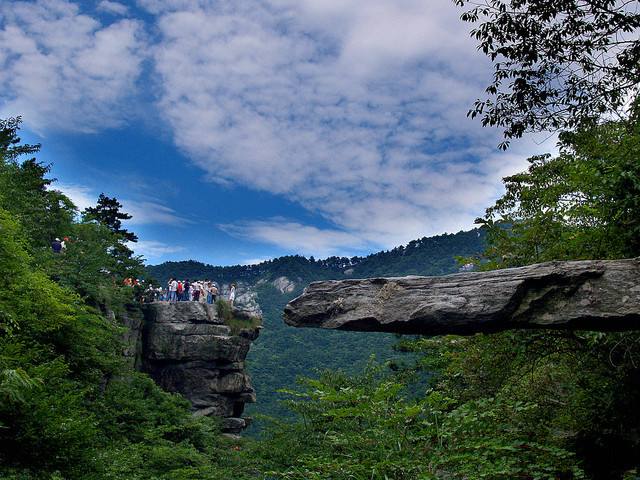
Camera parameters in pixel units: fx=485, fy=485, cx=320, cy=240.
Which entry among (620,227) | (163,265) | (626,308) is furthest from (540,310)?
(163,265)

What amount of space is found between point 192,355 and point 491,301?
26.5 m

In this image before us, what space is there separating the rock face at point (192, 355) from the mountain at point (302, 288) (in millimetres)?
2869

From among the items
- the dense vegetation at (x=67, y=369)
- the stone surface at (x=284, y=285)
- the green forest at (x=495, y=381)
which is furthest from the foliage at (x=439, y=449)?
the stone surface at (x=284, y=285)

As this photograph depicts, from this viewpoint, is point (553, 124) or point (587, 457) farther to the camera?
point (553, 124)

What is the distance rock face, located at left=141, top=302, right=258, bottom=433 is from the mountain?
9.41ft

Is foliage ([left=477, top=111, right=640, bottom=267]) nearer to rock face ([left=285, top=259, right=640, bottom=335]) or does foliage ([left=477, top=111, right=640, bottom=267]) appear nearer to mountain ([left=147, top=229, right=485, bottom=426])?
rock face ([left=285, top=259, right=640, bottom=335])

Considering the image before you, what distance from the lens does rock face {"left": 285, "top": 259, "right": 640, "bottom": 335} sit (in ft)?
15.0

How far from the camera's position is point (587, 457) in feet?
19.0

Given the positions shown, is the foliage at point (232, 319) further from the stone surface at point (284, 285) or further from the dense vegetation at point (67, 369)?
the stone surface at point (284, 285)

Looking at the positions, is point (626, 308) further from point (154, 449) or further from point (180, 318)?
point (180, 318)

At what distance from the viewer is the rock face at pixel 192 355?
94.4 feet

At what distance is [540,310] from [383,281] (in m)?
1.63

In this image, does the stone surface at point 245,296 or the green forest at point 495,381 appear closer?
the green forest at point 495,381

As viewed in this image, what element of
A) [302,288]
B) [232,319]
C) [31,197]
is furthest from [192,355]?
[302,288]
